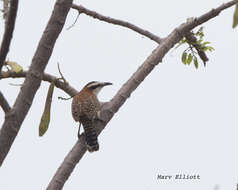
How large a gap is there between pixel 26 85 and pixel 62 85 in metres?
1.85

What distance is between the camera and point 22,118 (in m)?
2.62

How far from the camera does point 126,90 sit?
3.88 m

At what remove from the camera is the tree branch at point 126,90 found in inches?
122

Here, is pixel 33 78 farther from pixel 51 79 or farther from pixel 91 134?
pixel 91 134

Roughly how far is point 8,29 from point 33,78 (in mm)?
376

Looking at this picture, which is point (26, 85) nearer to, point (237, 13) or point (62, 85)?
point (237, 13)

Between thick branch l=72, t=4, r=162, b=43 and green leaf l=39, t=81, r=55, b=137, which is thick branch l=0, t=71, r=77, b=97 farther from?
thick branch l=72, t=4, r=162, b=43

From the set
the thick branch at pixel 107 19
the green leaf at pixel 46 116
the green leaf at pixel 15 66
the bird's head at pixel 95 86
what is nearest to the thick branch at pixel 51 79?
the green leaf at pixel 15 66

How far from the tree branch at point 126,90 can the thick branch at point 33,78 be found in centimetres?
54

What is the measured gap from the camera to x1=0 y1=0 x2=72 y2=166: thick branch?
2.56 m

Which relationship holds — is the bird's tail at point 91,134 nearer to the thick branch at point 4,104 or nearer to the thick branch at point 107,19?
the thick branch at point 107,19

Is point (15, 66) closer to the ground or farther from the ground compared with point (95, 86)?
farther from the ground

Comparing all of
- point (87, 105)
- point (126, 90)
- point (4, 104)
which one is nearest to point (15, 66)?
point (126, 90)

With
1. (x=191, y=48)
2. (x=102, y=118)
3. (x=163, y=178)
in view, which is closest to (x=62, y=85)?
(x=102, y=118)
